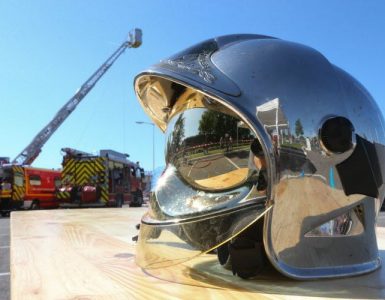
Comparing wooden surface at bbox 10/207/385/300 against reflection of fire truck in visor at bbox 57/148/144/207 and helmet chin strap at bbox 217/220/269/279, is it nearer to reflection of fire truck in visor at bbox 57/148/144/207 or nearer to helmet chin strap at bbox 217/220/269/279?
helmet chin strap at bbox 217/220/269/279

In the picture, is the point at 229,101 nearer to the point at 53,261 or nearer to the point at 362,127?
the point at 362,127

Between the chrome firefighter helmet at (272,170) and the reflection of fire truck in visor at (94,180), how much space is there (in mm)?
16038

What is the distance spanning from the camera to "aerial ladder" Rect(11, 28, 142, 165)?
92.5 feet

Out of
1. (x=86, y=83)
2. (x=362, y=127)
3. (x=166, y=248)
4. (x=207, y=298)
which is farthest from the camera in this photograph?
(x=86, y=83)

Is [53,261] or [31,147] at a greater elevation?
[31,147]

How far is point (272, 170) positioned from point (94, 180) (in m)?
16.9

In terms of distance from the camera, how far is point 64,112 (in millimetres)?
30766

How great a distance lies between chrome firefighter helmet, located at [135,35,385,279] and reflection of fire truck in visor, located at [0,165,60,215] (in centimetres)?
1698

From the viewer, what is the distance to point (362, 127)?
5.24 feet

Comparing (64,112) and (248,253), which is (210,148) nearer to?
(248,253)

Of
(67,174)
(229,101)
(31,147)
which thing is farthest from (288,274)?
(31,147)

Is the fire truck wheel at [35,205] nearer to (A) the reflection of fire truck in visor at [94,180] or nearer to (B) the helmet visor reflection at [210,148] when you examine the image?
(A) the reflection of fire truck in visor at [94,180]

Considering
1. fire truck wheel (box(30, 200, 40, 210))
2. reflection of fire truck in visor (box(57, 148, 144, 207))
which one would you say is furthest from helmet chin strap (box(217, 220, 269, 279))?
fire truck wheel (box(30, 200, 40, 210))

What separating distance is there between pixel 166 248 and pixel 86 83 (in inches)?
1306
